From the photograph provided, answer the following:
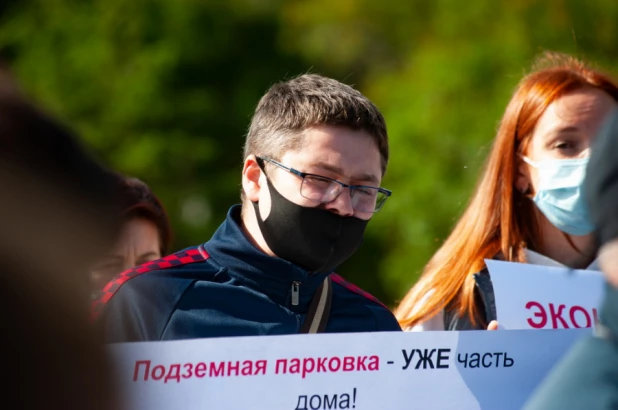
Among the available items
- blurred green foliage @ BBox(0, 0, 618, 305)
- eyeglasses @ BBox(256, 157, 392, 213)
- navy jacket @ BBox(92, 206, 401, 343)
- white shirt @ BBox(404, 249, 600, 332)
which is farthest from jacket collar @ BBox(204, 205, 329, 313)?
blurred green foliage @ BBox(0, 0, 618, 305)

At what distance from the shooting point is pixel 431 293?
12.0 ft

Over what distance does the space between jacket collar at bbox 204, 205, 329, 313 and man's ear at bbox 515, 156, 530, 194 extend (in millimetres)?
1309

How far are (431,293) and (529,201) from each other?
65 centimetres

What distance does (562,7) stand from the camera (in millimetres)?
13492

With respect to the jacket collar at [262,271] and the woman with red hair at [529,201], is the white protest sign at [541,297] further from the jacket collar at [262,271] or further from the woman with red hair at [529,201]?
the jacket collar at [262,271]

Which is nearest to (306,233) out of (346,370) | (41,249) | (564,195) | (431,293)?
(346,370)

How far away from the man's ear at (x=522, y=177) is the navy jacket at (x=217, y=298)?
1.13m

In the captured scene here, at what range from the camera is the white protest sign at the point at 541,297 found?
327cm

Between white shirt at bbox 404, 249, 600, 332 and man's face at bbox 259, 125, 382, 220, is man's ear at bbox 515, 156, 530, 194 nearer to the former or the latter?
white shirt at bbox 404, 249, 600, 332

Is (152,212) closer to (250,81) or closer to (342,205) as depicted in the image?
(342,205)

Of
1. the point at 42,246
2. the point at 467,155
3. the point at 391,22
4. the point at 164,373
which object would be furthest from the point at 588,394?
the point at 391,22

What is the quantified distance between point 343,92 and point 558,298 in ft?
3.84

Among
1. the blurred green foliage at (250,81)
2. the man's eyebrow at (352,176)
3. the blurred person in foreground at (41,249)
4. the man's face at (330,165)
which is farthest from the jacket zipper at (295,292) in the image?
the blurred green foliage at (250,81)

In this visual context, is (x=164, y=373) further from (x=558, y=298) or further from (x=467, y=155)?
(x=467, y=155)
